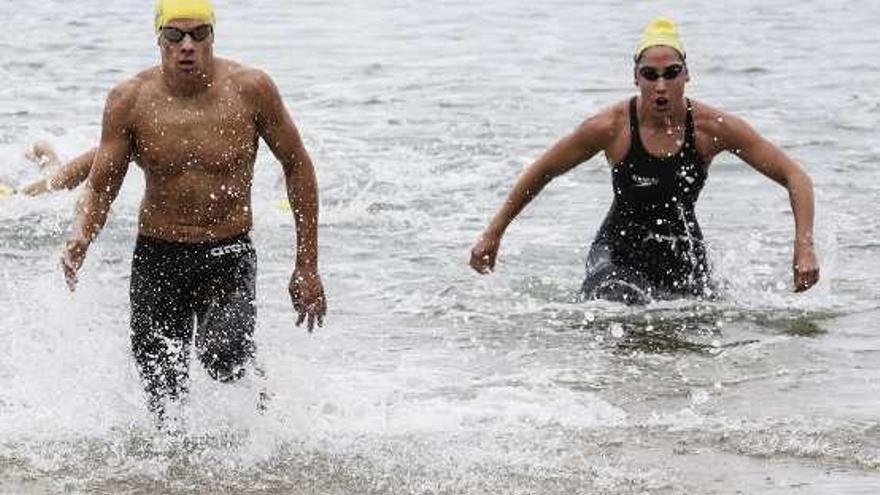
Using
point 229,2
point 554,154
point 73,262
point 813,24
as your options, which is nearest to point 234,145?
point 73,262

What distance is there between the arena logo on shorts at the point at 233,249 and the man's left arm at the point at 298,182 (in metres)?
0.23

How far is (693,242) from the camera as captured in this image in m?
9.76

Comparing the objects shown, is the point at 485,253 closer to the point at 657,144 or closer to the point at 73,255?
the point at 657,144

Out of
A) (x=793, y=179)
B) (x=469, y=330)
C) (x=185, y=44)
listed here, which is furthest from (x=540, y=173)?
(x=185, y=44)

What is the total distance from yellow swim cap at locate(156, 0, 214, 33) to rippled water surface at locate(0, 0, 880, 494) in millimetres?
1558

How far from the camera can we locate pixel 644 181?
9.54m

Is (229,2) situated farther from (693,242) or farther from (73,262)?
(73,262)

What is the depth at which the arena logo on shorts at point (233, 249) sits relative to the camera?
23.4 feet

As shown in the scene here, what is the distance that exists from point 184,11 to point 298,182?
2.63ft

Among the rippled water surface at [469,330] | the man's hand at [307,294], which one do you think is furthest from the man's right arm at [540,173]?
the man's hand at [307,294]

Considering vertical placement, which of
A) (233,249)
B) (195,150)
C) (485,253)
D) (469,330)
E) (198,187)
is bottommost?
(469,330)

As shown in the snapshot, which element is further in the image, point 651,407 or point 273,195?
point 273,195

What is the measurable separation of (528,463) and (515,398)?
1.14 meters

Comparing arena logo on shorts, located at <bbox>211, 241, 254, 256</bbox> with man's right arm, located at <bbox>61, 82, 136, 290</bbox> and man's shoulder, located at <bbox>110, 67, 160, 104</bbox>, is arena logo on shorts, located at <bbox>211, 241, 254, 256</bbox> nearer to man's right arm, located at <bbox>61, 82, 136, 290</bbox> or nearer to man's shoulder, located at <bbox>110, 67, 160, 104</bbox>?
man's right arm, located at <bbox>61, 82, 136, 290</bbox>
